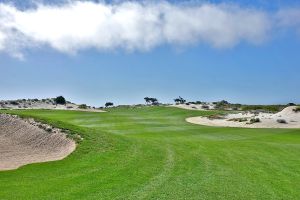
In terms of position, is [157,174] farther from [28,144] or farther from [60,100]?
[60,100]

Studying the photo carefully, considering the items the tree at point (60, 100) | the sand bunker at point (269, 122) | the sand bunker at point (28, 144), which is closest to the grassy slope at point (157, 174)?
the sand bunker at point (28, 144)

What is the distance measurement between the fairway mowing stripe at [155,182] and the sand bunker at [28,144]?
5.59m

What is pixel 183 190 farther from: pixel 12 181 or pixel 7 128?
pixel 7 128

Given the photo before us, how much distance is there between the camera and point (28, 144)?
28.5 meters

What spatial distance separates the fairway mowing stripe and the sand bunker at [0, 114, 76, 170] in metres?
5.59

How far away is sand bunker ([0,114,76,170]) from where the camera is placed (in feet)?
77.8

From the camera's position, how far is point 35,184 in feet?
55.6

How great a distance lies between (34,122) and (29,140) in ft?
11.8

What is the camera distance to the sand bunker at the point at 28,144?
23.7 metres

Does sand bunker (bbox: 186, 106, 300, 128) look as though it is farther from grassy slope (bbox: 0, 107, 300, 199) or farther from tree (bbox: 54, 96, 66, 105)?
tree (bbox: 54, 96, 66, 105)

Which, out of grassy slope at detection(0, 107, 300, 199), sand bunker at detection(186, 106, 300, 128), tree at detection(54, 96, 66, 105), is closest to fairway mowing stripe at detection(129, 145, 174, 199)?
grassy slope at detection(0, 107, 300, 199)

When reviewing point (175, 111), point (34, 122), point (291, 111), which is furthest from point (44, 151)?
point (175, 111)

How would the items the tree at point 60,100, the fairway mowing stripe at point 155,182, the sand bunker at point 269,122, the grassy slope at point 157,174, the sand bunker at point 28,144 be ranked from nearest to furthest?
the fairway mowing stripe at point 155,182 → the grassy slope at point 157,174 → the sand bunker at point 28,144 → the sand bunker at point 269,122 → the tree at point 60,100

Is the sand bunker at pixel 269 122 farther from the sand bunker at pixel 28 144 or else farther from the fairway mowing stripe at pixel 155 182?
the fairway mowing stripe at pixel 155 182
